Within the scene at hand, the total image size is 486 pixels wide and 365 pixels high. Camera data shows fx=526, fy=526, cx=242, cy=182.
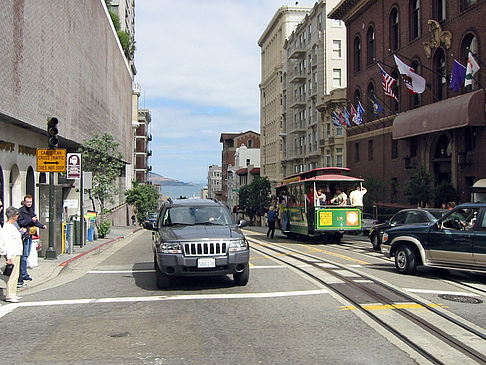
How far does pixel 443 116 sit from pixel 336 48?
29242 millimetres

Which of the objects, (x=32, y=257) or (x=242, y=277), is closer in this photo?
(x=242, y=277)

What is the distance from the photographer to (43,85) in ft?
71.7

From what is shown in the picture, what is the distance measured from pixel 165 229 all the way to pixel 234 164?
120352mm

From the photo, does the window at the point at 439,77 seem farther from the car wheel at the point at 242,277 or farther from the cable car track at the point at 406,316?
the car wheel at the point at 242,277

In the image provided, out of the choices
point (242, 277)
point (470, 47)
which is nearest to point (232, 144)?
point (470, 47)

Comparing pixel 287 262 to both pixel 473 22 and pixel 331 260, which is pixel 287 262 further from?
pixel 473 22

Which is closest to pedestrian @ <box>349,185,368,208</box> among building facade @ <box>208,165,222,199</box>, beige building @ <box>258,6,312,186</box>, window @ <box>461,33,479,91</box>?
window @ <box>461,33,479,91</box>

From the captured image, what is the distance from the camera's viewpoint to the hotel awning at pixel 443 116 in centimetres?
2825

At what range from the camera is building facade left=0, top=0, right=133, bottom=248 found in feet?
58.2

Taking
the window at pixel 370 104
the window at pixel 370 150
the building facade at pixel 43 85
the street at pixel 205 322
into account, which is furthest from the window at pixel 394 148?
the street at pixel 205 322

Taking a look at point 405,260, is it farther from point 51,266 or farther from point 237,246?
point 51,266

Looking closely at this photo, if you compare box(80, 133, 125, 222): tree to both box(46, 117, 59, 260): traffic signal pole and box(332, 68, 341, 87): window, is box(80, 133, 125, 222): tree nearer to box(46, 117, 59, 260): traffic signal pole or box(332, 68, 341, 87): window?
box(46, 117, 59, 260): traffic signal pole

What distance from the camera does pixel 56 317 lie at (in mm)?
8156

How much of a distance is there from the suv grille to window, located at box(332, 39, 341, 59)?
51371 mm
